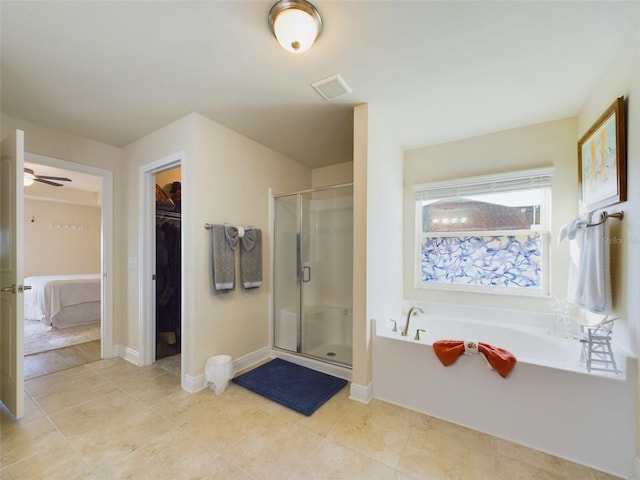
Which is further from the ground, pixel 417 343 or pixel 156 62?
pixel 156 62

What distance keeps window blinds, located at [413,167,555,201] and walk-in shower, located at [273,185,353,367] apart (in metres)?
1.02

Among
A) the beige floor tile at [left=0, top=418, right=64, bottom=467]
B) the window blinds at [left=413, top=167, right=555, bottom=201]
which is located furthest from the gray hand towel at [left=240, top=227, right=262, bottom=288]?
the window blinds at [left=413, top=167, right=555, bottom=201]

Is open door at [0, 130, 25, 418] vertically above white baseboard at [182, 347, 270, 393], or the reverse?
open door at [0, 130, 25, 418]

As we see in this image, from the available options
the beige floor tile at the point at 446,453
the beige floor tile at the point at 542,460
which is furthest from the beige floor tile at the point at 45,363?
the beige floor tile at the point at 542,460

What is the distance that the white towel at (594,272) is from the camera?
69.2 inches

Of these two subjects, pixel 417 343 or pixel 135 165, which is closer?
pixel 417 343

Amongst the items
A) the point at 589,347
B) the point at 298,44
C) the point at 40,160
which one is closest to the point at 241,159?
the point at 298,44

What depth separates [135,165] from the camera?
2922 mm

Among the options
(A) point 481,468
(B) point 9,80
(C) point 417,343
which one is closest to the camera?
(A) point 481,468

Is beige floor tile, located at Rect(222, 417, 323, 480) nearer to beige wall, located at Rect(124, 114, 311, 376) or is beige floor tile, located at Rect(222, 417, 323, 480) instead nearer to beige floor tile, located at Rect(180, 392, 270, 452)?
beige floor tile, located at Rect(180, 392, 270, 452)

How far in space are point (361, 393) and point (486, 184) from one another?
91.9 inches

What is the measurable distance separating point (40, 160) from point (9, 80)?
0.94m

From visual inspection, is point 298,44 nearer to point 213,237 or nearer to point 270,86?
point 270,86

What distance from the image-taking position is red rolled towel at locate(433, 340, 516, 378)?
1.75 meters
